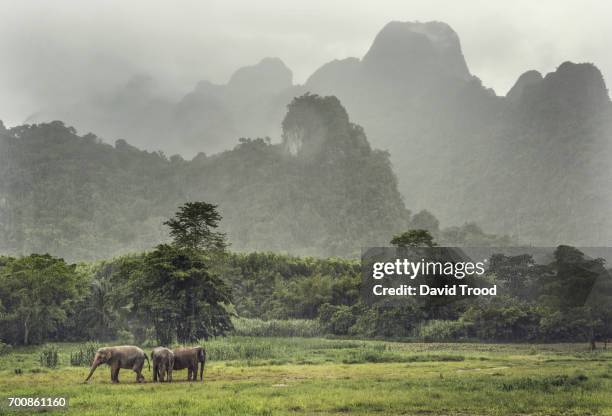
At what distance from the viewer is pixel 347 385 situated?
16.4 m

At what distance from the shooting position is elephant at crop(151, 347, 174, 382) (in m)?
16.8

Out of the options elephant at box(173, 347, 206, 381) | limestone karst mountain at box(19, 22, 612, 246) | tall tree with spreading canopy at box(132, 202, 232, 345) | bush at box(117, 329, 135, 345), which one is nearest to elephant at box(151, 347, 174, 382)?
elephant at box(173, 347, 206, 381)

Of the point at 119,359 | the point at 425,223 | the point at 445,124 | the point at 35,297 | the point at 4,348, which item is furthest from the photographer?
the point at 445,124

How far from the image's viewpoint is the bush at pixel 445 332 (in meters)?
30.0

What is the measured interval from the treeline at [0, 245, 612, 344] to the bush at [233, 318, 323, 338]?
662mm

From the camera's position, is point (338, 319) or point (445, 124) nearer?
point (338, 319)

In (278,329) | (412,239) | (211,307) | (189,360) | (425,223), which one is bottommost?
(278,329)

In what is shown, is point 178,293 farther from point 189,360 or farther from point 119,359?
point 119,359

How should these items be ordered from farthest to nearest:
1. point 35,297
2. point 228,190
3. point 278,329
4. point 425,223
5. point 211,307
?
point 228,190
point 425,223
point 278,329
point 35,297
point 211,307

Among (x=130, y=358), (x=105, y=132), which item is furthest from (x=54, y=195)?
(x=130, y=358)

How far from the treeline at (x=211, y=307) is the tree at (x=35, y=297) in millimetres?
44

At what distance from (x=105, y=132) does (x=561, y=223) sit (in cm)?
8942

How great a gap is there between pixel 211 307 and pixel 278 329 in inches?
294

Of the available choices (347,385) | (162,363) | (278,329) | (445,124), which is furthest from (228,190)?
(347,385)
